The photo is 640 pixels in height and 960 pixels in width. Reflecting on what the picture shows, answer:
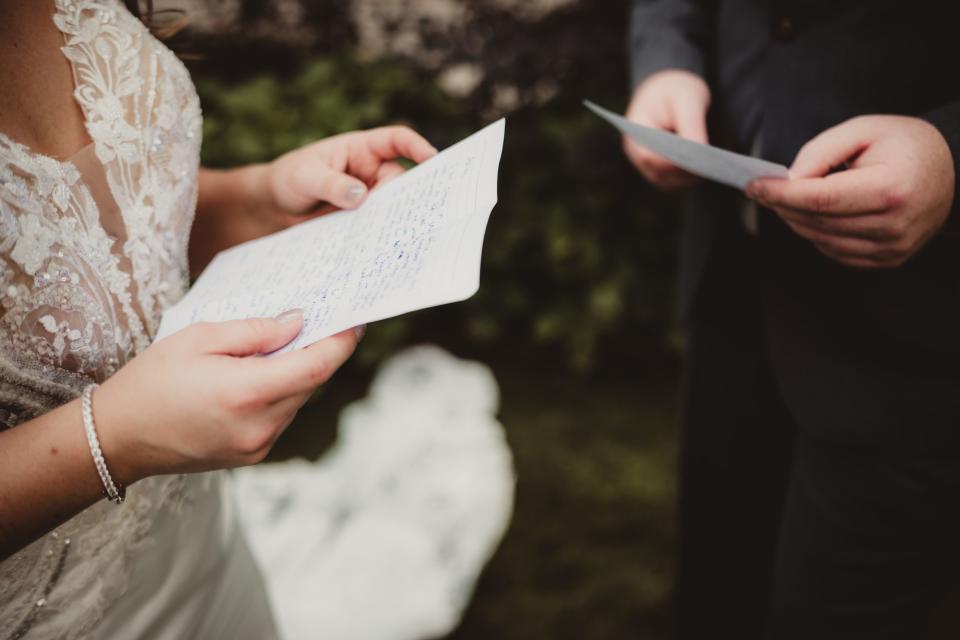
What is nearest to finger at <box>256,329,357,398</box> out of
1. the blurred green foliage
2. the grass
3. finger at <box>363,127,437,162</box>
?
finger at <box>363,127,437,162</box>

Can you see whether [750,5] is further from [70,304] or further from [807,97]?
[70,304]

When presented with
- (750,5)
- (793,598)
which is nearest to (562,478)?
(793,598)

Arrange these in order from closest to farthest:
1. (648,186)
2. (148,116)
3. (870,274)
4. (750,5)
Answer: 1. (148,116)
2. (870,274)
3. (750,5)
4. (648,186)

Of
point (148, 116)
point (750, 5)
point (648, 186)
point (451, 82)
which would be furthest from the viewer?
point (451, 82)

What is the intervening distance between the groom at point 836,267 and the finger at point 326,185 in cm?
74

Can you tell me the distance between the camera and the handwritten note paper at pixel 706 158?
1.05 metres

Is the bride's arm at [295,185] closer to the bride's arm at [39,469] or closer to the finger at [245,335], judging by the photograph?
the finger at [245,335]

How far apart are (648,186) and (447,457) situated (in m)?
1.76

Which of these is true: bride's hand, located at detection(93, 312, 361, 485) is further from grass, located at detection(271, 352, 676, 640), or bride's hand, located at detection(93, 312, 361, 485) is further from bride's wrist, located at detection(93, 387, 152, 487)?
grass, located at detection(271, 352, 676, 640)

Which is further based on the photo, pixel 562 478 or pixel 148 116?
pixel 562 478

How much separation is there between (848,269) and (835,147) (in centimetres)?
36

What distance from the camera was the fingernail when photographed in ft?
4.04

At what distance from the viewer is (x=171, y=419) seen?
86 centimetres

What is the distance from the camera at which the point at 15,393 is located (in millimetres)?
943
